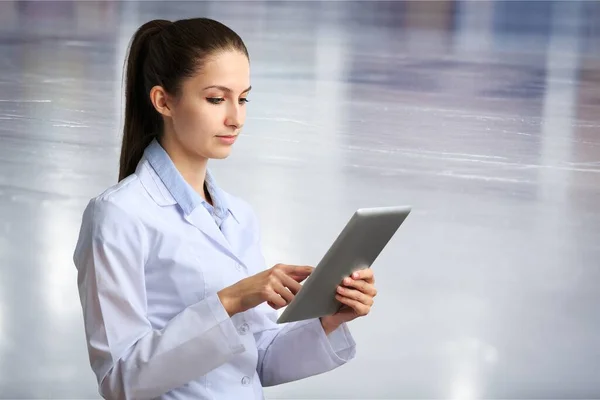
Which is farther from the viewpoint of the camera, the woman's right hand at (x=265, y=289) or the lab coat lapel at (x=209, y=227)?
the lab coat lapel at (x=209, y=227)

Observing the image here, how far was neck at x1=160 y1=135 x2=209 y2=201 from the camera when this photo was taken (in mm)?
1907

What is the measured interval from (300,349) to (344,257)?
1.23ft

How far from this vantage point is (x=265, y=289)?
1695 millimetres

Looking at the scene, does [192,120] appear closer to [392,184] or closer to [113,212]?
[113,212]

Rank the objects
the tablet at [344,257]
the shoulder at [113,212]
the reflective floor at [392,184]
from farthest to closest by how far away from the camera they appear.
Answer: the reflective floor at [392,184], the shoulder at [113,212], the tablet at [344,257]

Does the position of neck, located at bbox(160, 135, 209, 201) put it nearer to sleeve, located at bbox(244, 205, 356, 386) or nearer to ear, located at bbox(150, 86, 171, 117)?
ear, located at bbox(150, 86, 171, 117)

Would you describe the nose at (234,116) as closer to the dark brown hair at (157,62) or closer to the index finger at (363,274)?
the dark brown hair at (157,62)

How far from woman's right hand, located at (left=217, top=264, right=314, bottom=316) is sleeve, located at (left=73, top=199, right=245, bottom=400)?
0.06 ft

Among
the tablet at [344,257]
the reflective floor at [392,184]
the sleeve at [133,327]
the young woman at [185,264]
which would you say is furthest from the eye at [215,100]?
the reflective floor at [392,184]

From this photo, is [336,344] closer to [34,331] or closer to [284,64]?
[34,331]

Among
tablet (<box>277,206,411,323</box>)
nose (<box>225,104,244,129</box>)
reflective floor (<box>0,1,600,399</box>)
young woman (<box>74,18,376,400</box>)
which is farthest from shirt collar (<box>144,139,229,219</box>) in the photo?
reflective floor (<box>0,1,600,399</box>)

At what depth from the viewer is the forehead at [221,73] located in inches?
72.9

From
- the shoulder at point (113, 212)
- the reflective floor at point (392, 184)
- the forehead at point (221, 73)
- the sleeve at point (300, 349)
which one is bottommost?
the reflective floor at point (392, 184)

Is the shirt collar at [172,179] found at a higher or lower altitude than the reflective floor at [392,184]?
higher
